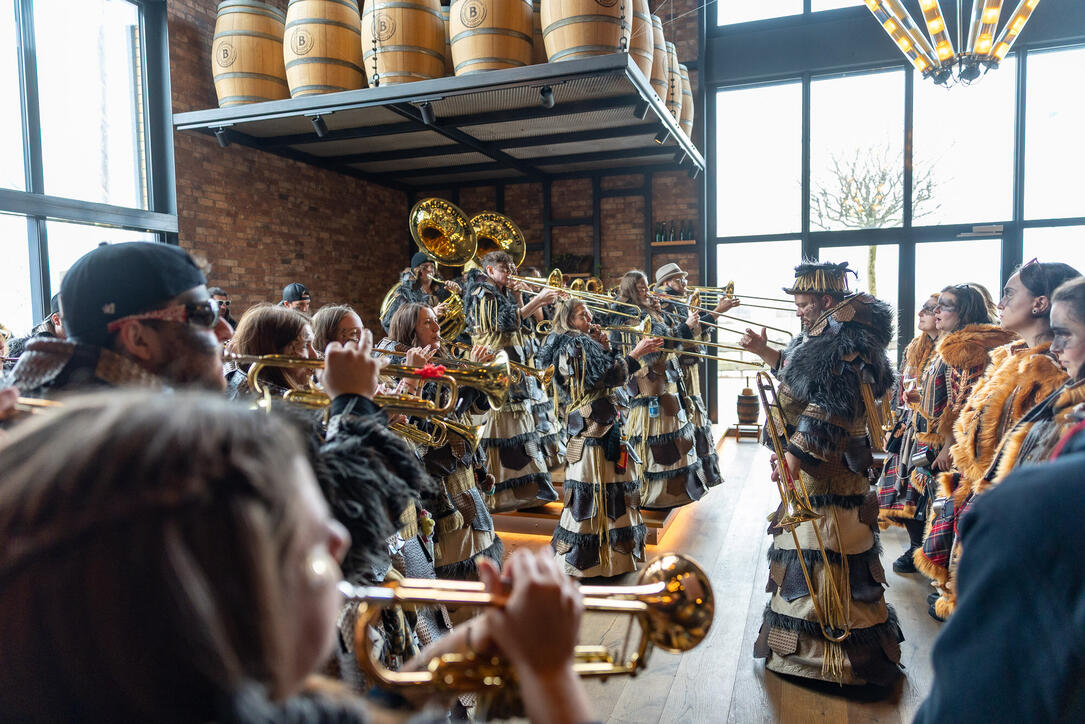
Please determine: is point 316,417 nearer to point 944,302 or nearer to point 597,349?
point 597,349

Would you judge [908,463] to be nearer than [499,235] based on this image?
Yes

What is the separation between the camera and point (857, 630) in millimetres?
3168

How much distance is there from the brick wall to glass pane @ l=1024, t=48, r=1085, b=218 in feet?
29.6

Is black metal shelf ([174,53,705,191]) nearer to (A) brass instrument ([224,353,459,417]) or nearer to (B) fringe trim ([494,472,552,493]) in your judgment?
(B) fringe trim ([494,472,552,493])

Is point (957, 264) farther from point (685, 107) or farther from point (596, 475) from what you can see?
point (596, 475)

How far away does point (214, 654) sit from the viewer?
0.57 m

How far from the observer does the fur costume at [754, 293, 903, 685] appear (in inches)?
122

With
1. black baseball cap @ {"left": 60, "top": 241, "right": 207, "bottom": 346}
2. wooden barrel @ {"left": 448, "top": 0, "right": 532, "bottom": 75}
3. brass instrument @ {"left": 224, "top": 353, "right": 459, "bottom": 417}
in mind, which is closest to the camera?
black baseball cap @ {"left": 60, "top": 241, "right": 207, "bottom": 346}

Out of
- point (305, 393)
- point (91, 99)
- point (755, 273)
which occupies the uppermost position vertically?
point (91, 99)

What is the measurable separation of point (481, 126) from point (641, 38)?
6.57ft

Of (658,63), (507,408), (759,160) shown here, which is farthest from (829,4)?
(507,408)

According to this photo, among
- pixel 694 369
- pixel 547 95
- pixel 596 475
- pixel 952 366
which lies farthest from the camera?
pixel 694 369

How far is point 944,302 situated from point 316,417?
13.3 ft

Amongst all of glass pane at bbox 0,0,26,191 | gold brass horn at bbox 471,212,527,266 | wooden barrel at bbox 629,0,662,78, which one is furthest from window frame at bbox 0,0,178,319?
wooden barrel at bbox 629,0,662,78
